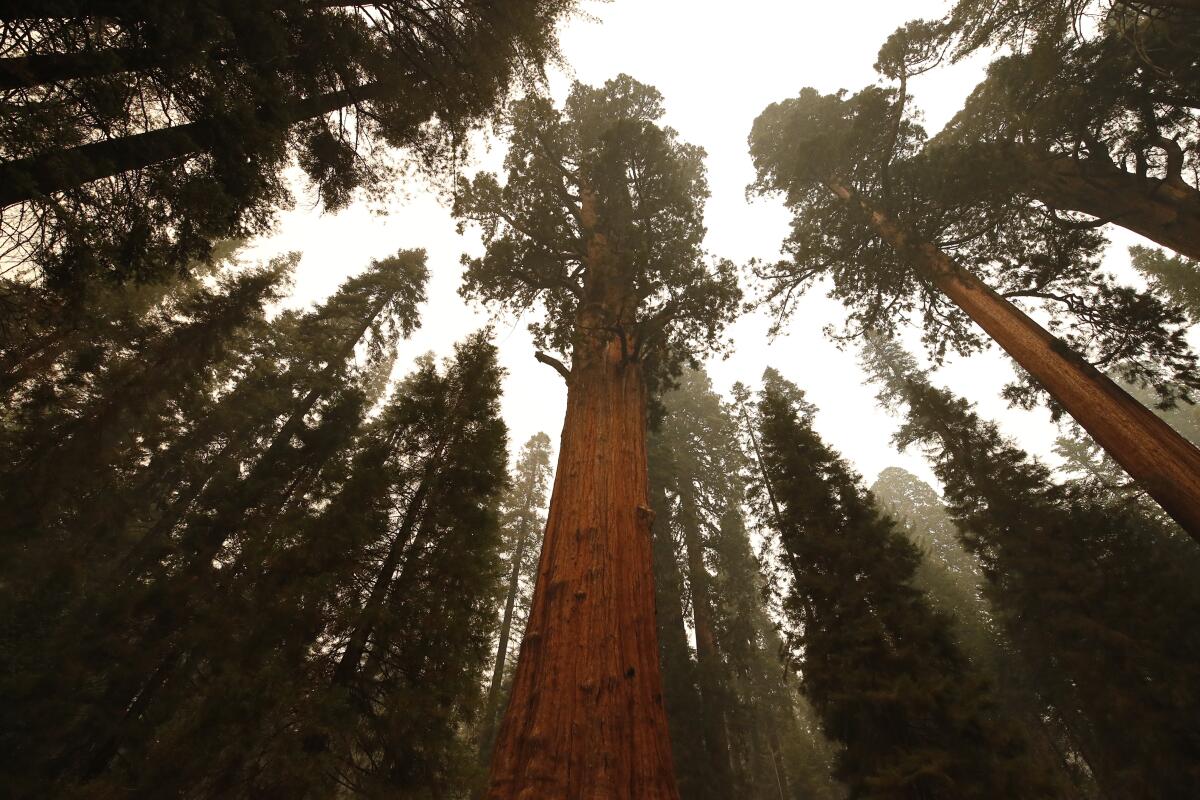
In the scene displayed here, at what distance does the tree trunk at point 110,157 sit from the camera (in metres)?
3.33

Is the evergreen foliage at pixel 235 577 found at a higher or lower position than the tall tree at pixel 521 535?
lower

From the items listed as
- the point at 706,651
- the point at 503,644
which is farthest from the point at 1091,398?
the point at 503,644

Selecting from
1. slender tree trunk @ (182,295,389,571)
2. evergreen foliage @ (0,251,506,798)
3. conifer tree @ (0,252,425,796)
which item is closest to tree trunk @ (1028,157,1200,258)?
evergreen foliage @ (0,251,506,798)

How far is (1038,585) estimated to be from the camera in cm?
1074

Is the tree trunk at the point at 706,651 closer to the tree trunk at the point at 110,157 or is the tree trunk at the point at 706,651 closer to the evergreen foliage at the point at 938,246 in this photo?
the evergreen foliage at the point at 938,246

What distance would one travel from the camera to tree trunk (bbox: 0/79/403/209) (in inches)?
131

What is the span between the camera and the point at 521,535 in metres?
23.5

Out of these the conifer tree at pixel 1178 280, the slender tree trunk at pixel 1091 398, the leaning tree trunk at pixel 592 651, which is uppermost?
the conifer tree at pixel 1178 280

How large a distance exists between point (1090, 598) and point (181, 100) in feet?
59.4

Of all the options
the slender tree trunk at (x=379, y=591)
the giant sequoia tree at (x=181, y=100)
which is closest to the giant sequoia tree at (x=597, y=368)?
the giant sequoia tree at (x=181, y=100)

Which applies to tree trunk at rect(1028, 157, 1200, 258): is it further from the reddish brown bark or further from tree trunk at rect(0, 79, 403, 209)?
tree trunk at rect(0, 79, 403, 209)

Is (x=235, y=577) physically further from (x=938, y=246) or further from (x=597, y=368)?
(x=938, y=246)

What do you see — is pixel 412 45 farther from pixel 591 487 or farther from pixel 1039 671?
pixel 1039 671

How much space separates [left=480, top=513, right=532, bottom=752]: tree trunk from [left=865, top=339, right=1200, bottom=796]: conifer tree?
1559 cm
